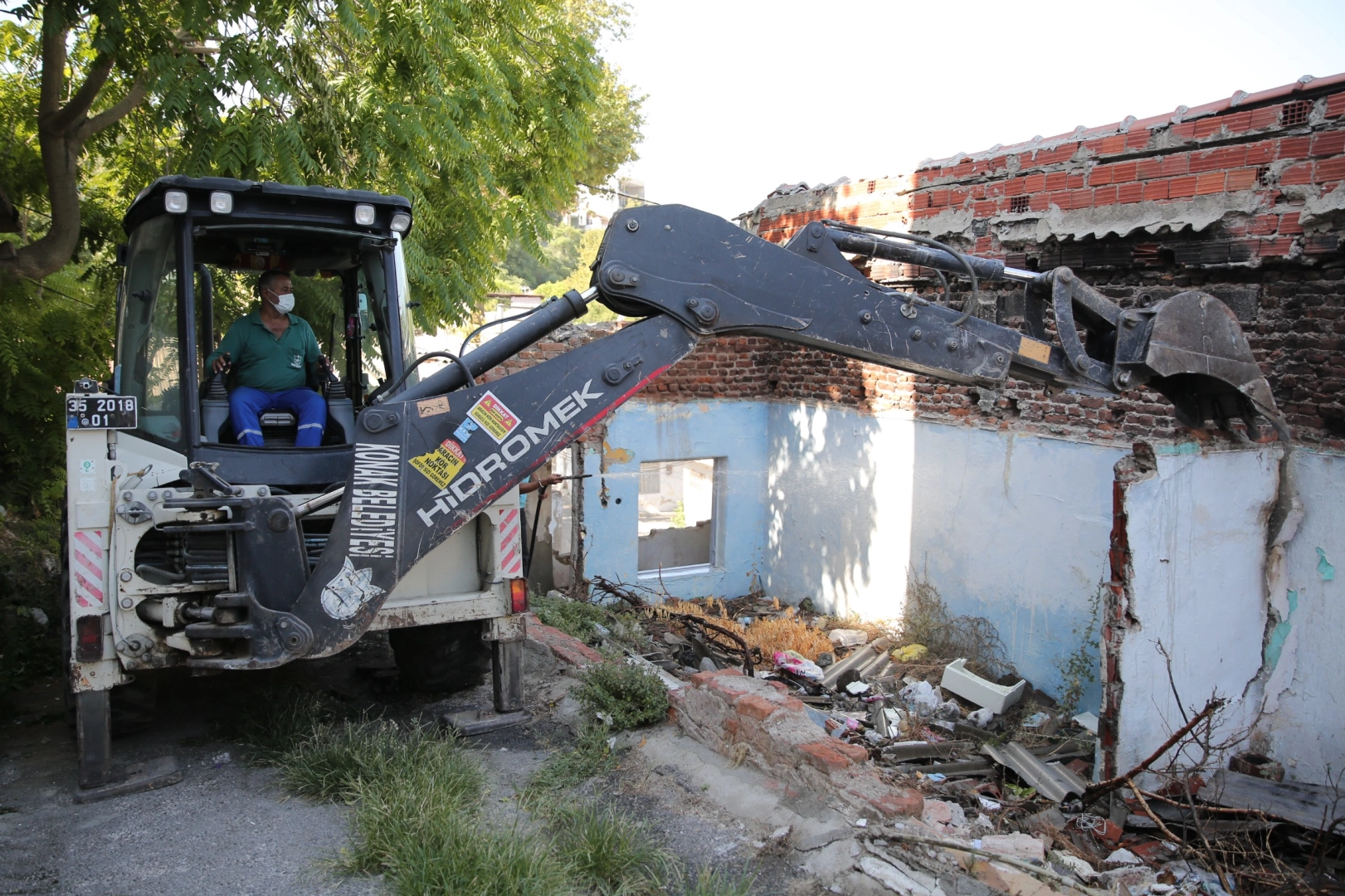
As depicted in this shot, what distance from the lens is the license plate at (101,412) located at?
4215 mm

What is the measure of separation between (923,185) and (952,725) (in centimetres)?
523

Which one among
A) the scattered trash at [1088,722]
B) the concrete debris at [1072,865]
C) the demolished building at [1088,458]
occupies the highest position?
the demolished building at [1088,458]

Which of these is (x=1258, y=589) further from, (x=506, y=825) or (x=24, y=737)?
(x=24, y=737)

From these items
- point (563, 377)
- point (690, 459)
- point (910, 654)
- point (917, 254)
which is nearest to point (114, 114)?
point (563, 377)

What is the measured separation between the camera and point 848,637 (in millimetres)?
9992

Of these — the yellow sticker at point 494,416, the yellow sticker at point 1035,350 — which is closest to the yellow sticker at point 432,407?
the yellow sticker at point 494,416

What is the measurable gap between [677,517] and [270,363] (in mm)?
16995

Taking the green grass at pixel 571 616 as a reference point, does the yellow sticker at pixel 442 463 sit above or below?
above

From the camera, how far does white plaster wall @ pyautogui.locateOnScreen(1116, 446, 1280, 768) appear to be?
5.79 m

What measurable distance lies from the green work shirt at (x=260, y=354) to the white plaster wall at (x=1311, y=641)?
645 centimetres

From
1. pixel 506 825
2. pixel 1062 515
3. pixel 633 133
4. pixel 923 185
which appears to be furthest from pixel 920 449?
pixel 633 133

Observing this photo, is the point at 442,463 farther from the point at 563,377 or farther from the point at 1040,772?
the point at 1040,772

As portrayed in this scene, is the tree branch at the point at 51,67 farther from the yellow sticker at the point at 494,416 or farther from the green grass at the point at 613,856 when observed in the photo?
the green grass at the point at 613,856

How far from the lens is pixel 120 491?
4309 mm
